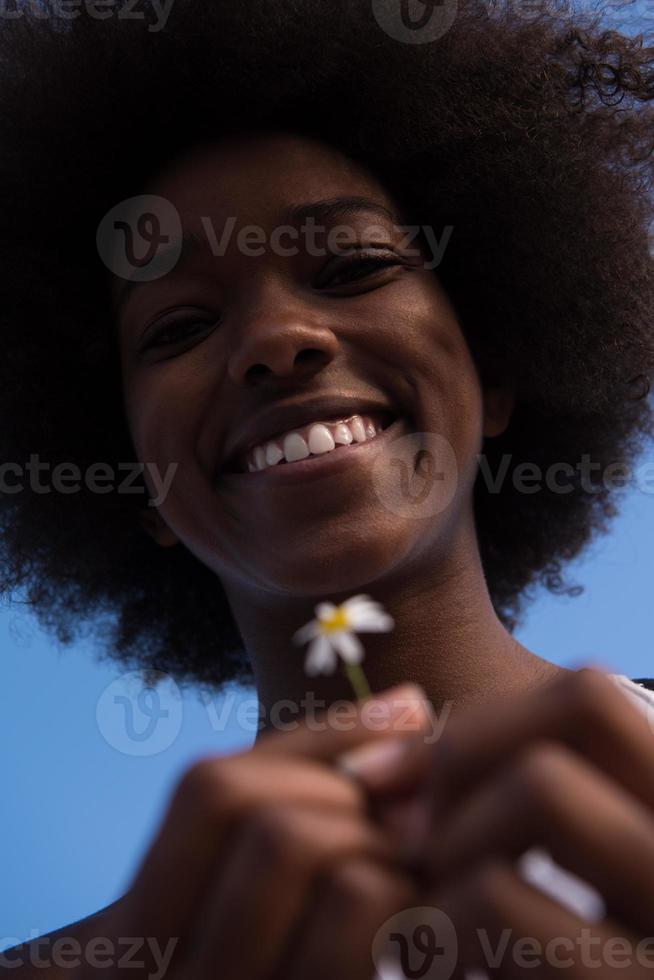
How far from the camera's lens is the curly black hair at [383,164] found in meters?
2.75

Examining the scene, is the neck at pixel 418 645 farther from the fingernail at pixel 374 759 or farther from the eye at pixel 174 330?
the fingernail at pixel 374 759

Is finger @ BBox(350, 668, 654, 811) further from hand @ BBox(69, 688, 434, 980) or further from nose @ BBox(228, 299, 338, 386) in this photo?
nose @ BBox(228, 299, 338, 386)

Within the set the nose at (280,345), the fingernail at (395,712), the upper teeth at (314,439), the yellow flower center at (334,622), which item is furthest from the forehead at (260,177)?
the fingernail at (395,712)

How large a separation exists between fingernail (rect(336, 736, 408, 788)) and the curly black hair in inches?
79.1

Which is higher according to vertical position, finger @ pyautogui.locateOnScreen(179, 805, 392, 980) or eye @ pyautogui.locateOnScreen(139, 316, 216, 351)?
eye @ pyautogui.locateOnScreen(139, 316, 216, 351)

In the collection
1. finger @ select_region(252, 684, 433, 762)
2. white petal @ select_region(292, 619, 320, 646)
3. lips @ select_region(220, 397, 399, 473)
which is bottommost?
finger @ select_region(252, 684, 433, 762)

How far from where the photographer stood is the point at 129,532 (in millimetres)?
3309

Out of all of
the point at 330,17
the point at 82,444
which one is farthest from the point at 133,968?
the point at 330,17

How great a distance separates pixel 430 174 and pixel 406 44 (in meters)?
0.35

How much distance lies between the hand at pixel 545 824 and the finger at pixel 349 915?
0.13 ft

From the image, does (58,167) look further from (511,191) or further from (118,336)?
(511,191)

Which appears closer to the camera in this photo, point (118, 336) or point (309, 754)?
point (309, 754)

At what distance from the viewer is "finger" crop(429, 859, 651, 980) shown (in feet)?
2.95

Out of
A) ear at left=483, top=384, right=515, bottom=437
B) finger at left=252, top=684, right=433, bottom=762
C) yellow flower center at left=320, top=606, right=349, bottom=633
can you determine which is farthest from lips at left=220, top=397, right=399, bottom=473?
finger at left=252, top=684, right=433, bottom=762
